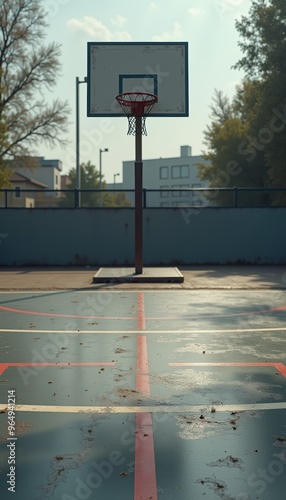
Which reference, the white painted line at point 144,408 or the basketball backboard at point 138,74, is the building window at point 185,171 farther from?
the white painted line at point 144,408

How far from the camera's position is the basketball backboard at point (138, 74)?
55.1 feet

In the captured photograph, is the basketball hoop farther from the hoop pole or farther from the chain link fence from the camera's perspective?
the chain link fence

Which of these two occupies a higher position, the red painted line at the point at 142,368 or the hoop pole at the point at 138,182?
the hoop pole at the point at 138,182

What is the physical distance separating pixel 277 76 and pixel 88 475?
97.7ft

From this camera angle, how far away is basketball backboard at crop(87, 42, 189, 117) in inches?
661

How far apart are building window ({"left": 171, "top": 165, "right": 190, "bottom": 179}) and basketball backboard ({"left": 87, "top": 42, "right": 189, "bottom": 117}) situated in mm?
75313

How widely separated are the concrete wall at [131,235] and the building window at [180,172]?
6966 centimetres

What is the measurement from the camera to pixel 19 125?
39.1m

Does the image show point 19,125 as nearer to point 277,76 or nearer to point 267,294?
point 277,76

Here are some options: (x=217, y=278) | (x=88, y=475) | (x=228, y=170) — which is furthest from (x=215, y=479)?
(x=228, y=170)

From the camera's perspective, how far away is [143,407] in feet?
17.2
